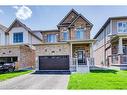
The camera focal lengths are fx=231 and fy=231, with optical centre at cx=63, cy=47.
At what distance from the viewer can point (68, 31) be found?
27078 millimetres

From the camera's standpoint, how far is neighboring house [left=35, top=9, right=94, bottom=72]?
78.8ft

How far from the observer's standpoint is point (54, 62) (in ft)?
81.5

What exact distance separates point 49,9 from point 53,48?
15.7 feet

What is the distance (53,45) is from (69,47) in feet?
5.65

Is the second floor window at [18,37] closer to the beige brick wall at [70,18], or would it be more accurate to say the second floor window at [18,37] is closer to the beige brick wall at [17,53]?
the beige brick wall at [17,53]

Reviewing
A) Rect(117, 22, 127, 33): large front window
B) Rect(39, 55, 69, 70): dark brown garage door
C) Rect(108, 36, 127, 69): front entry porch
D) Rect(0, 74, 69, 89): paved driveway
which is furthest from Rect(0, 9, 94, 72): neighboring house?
Rect(0, 74, 69, 89): paved driveway

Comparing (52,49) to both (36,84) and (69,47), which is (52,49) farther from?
(36,84)

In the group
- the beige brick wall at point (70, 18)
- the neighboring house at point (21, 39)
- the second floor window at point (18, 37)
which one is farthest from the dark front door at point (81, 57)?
the second floor window at point (18, 37)

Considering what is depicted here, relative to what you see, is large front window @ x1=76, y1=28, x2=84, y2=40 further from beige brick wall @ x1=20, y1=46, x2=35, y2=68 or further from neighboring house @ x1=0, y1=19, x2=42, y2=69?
beige brick wall @ x1=20, y1=46, x2=35, y2=68

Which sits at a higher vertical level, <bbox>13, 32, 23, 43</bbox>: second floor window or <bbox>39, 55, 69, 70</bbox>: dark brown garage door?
<bbox>13, 32, 23, 43</bbox>: second floor window

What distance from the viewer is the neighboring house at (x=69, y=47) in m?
24.0
